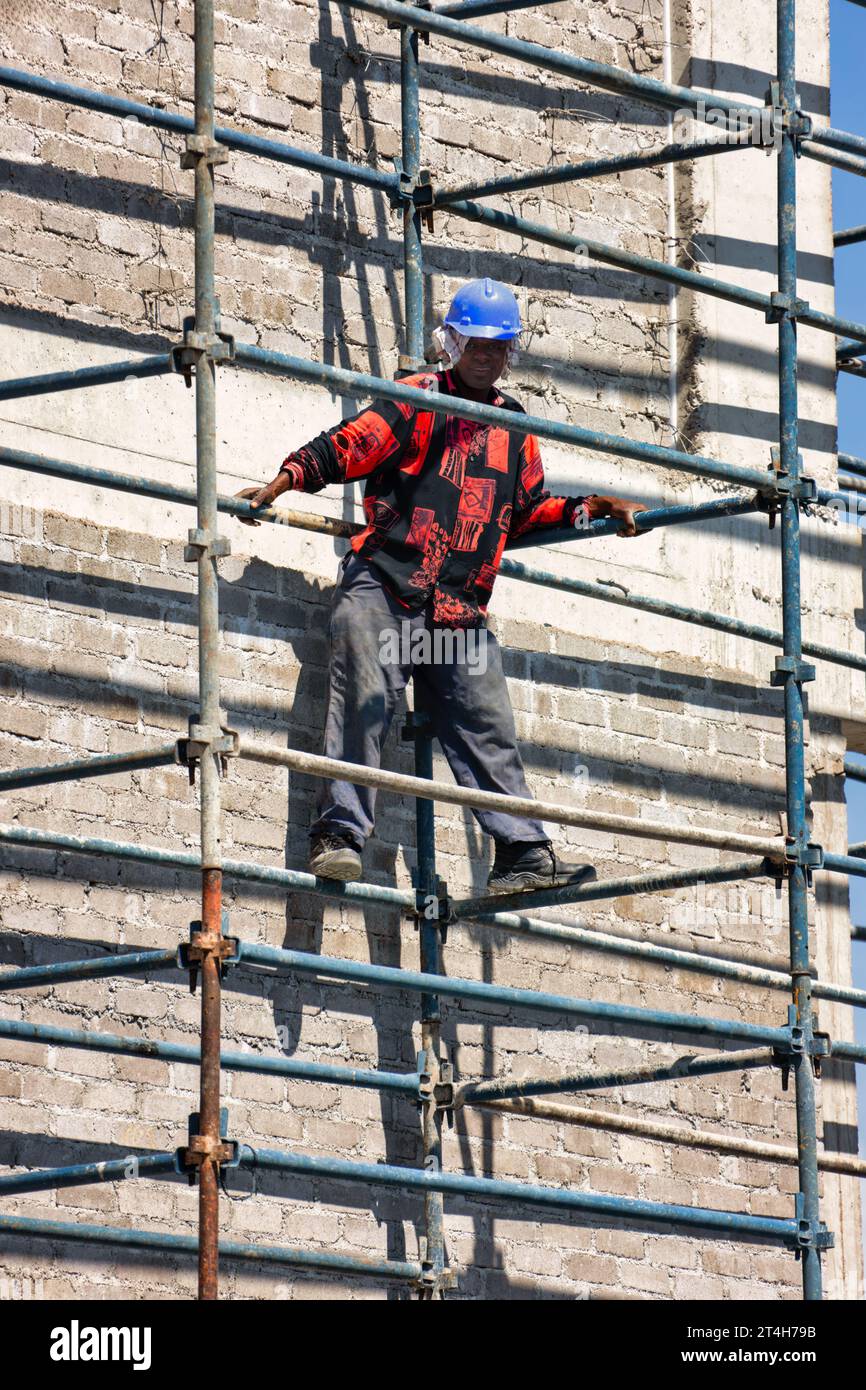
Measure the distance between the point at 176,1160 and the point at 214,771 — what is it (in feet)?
3.29

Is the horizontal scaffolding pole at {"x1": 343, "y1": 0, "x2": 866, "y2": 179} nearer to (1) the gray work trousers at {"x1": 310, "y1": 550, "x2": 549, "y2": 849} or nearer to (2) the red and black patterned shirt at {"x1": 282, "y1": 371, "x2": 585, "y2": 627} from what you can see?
(2) the red and black patterned shirt at {"x1": 282, "y1": 371, "x2": 585, "y2": 627}

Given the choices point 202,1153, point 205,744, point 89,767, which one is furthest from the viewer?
point 89,767

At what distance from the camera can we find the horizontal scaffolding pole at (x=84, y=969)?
6812 mm

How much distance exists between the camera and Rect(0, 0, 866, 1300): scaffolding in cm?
→ 686

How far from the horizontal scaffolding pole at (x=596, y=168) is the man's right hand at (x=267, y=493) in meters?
1.50

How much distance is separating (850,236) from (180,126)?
425 cm

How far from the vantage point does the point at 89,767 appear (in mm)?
7133

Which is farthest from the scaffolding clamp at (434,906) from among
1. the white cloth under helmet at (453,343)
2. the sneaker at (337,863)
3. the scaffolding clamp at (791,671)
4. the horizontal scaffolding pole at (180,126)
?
the horizontal scaffolding pole at (180,126)

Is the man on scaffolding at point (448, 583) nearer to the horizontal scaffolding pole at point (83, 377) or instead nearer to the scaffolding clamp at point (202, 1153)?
the horizontal scaffolding pole at point (83, 377)

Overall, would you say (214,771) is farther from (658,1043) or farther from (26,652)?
(658,1043)

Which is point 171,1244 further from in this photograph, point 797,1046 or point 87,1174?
point 797,1046

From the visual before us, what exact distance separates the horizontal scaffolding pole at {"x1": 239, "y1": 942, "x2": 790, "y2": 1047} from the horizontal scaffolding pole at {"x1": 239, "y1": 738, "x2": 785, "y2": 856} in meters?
0.50

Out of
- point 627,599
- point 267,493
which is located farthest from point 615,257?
point 267,493
